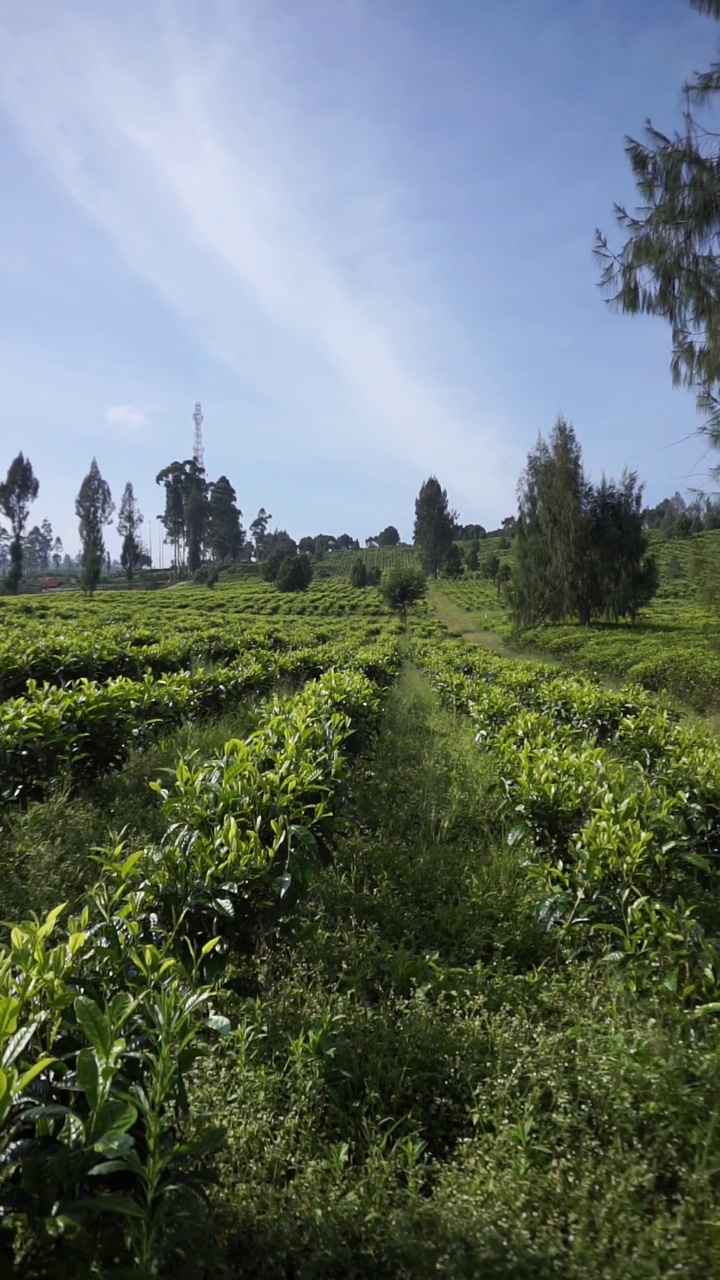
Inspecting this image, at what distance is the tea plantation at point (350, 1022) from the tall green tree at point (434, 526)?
227ft

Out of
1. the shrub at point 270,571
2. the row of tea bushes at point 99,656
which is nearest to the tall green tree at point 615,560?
the row of tea bushes at point 99,656

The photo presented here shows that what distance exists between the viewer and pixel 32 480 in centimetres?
6000

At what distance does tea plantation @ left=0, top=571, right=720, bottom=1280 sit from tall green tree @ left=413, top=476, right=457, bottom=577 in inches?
2727

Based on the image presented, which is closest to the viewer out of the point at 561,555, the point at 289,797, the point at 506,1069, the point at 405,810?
the point at 506,1069

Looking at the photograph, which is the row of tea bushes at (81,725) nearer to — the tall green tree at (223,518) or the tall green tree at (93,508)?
the tall green tree at (93,508)

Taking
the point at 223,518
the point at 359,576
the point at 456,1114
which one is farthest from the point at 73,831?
the point at 223,518

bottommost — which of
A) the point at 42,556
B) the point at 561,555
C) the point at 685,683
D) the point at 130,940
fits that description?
the point at 685,683

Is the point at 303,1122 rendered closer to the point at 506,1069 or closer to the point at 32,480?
the point at 506,1069

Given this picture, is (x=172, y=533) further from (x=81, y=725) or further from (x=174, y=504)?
(x=81, y=725)

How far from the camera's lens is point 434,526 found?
238ft

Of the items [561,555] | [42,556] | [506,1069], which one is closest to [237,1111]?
[506,1069]

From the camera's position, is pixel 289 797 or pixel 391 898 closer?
pixel 289 797

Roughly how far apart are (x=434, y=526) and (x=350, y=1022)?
72.5 meters

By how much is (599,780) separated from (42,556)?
129 m
